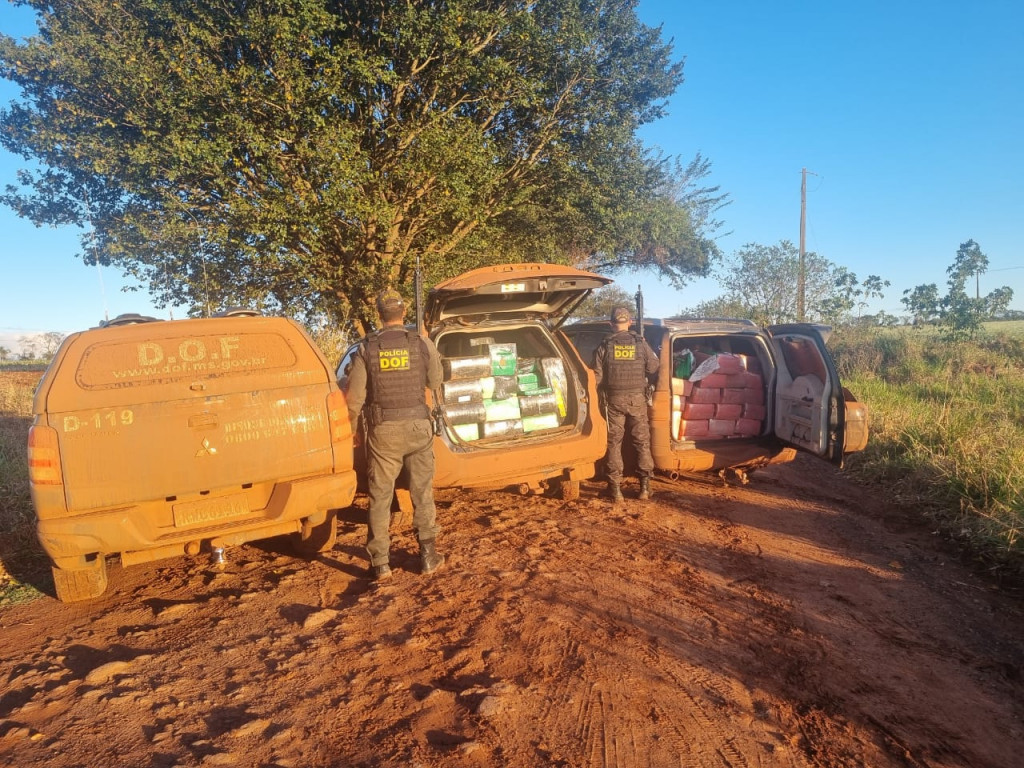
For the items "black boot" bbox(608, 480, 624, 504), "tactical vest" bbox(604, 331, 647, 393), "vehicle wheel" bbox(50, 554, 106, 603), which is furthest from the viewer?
"black boot" bbox(608, 480, 624, 504)

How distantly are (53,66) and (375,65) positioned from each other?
4.76 meters

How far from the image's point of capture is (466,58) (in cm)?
1032

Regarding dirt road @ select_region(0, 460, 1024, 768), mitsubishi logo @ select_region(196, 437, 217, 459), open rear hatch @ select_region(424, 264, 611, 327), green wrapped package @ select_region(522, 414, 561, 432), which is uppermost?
open rear hatch @ select_region(424, 264, 611, 327)

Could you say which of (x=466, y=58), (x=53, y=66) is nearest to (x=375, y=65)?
(x=466, y=58)

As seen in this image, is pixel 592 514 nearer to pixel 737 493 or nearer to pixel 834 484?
pixel 737 493

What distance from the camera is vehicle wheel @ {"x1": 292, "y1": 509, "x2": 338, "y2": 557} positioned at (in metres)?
4.76

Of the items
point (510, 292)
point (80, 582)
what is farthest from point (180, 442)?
point (510, 292)

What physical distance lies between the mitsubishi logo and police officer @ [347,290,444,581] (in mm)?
926

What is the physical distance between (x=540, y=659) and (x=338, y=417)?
209 centimetres

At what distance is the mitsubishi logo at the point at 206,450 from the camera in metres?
3.96

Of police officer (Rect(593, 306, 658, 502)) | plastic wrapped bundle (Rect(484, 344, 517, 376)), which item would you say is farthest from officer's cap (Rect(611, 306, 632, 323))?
plastic wrapped bundle (Rect(484, 344, 517, 376))

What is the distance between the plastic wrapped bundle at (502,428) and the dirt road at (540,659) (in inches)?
40.8

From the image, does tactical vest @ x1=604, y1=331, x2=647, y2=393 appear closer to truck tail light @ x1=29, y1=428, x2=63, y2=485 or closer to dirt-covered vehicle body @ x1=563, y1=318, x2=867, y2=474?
dirt-covered vehicle body @ x1=563, y1=318, x2=867, y2=474

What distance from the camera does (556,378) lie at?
246 inches
